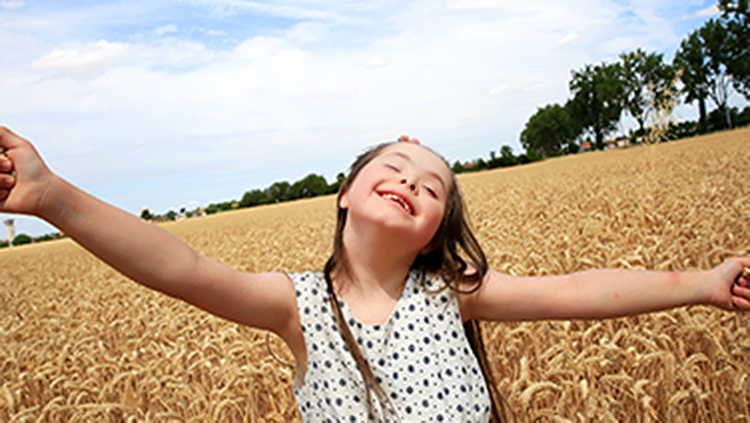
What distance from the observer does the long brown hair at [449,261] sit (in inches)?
78.7

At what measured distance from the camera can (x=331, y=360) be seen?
1882mm

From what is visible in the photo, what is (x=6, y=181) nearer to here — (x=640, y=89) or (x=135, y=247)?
(x=135, y=247)

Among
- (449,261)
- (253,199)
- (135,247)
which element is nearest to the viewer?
(135,247)

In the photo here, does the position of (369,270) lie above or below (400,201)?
below

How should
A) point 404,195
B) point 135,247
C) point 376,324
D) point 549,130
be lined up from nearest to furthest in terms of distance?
1. point 135,247
2. point 404,195
3. point 376,324
4. point 549,130

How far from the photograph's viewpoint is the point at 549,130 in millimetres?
109625

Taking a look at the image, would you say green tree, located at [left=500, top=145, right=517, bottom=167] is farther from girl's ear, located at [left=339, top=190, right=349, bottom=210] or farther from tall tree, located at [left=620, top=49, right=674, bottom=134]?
girl's ear, located at [left=339, top=190, right=349, bottom=210]

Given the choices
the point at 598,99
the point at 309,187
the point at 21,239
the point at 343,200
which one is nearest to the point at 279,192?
the point at 309,187

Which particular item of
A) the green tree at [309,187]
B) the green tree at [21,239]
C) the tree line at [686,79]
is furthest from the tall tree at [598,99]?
the green tree at [21,239]

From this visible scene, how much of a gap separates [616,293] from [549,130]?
114m

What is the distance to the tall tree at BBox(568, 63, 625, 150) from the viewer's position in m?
76.7

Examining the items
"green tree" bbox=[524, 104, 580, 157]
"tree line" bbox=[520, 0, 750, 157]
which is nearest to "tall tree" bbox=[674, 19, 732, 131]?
"tree line" bbox=[520, 0, 750, 157]

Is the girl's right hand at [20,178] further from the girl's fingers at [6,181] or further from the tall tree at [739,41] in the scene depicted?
the tall tree at [739,41]

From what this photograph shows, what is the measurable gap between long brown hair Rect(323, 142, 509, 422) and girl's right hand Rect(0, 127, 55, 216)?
98 cm
